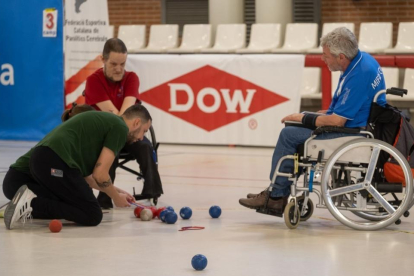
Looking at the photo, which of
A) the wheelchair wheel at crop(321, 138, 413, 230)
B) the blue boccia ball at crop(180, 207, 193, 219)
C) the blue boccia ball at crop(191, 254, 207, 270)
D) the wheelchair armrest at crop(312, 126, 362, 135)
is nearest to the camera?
the blue boccia ball at crop(191, 254, 207, 270)

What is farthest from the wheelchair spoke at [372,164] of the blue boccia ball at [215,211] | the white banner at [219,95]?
the white banner at [219,95]

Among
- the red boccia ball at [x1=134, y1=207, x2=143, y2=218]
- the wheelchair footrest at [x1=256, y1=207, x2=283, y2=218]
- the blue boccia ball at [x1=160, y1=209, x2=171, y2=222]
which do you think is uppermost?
the wheelchair footrest at [x1=256, y1=207, x2=283, y2=218]

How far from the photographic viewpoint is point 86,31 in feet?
31.2

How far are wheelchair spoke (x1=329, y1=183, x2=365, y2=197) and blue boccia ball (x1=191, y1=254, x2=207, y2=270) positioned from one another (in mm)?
1254

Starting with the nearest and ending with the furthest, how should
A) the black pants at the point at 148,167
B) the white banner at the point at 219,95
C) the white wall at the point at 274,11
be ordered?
the black pants at the point at 148,167 < the white banner at the point at 219,95 < the white wall at the point at 274,11

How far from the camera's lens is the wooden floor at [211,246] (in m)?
4.09

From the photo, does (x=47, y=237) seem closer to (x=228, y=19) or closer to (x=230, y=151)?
(x=230, y=151)

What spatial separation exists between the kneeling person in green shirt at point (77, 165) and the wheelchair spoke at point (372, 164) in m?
1.34

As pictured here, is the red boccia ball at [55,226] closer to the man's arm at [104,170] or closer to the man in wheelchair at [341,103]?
the man's arm at [104,170]

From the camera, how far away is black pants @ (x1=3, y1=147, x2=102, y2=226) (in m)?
5.11

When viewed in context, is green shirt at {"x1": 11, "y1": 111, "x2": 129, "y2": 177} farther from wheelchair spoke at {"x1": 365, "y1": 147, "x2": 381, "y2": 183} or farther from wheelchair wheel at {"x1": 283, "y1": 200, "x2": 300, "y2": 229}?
wheelchair spoke at {"x1": 365, "y1": 147, "x2": 381, "y2": 183}

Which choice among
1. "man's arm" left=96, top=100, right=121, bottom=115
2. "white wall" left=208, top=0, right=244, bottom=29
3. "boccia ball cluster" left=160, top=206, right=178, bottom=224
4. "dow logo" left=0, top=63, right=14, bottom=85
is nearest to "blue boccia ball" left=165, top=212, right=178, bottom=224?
"boccia ball cluster" left=160, top=206, right=178, bottom=224

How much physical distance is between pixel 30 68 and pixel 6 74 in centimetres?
34

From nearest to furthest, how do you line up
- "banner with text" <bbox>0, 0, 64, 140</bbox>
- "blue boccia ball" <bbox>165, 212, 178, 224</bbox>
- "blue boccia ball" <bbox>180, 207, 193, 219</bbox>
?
"blue boccia ball" <bbox>165, 212, 178, 224</bbox> < "blue boccia ball" <bbox>180, 207, 193, 219</bbox> < "banner with text" <bbox>0, 0, 64, 140</bbox>
